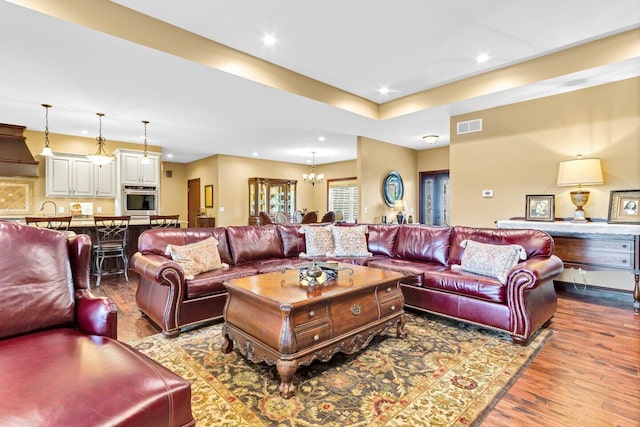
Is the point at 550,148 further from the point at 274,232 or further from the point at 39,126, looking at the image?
the point at 39,126

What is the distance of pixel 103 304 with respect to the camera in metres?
1.57

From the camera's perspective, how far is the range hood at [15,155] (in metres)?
5.52

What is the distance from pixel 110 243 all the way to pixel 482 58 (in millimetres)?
5824

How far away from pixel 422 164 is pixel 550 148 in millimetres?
3844

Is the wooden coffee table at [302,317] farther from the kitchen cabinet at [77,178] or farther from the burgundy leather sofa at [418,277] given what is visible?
the kitchen cabinet at [77,178]

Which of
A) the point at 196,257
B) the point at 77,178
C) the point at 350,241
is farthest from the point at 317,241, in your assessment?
the point at 77,178

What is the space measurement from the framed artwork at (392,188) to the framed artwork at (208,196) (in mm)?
4862

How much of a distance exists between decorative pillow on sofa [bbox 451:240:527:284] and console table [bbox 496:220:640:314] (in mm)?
1262

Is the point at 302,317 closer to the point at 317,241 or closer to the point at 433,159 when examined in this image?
Answer: the point at 317,241

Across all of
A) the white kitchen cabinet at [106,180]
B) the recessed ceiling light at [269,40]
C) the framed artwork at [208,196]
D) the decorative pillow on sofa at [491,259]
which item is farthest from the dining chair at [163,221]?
the decorative pillow on sofa at [491,259]

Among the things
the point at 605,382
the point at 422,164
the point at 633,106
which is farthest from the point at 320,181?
the point at 605,382

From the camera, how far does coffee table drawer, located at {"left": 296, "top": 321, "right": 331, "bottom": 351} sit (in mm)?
1961

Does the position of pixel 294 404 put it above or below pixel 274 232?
below

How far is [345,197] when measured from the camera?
9992 mm
